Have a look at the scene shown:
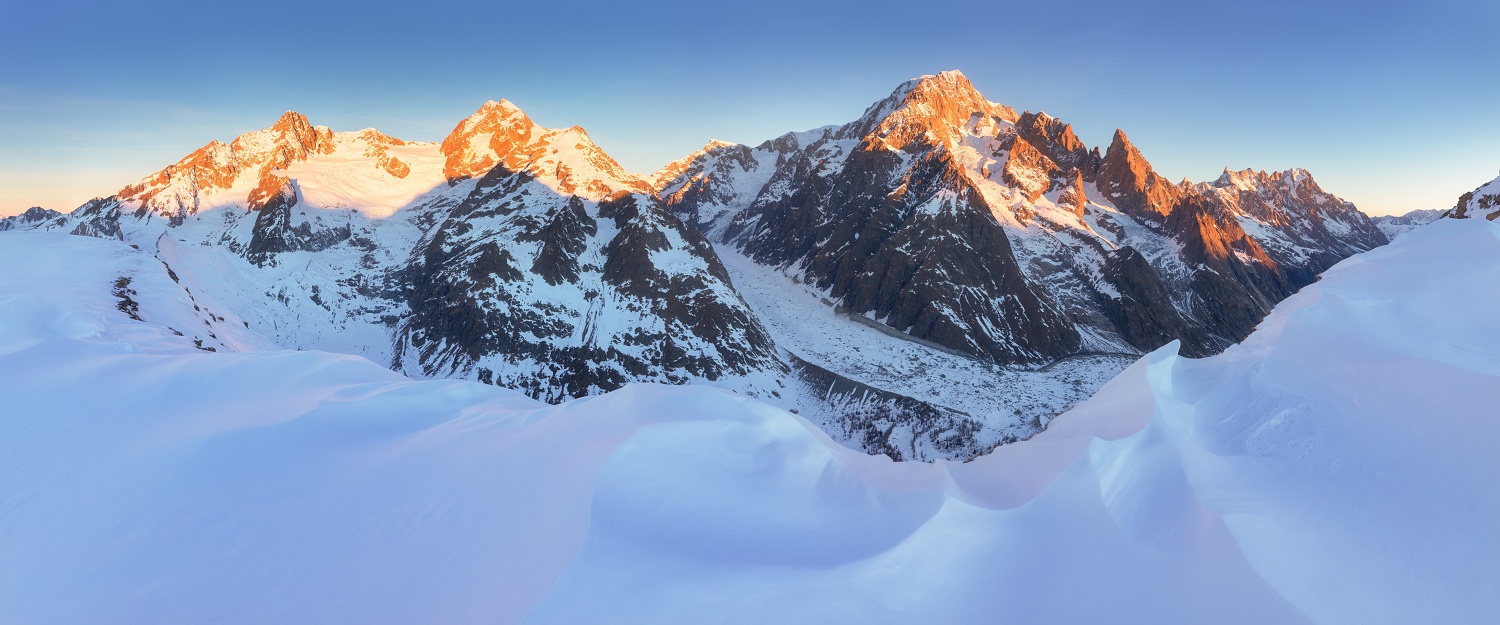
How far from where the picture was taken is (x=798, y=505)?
314 inches

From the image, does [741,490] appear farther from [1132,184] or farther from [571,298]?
[1132,184]

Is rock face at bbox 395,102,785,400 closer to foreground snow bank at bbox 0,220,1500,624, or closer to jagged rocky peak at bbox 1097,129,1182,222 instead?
foreground snow bank at bbox 0,220,1500,624

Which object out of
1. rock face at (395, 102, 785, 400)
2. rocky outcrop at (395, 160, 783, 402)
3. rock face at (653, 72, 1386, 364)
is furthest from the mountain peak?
rock face at (653, 72, 1386, 364)

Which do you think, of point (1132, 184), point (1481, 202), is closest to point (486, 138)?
point (1481, 202)

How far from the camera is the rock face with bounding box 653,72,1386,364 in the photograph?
99.4 metres

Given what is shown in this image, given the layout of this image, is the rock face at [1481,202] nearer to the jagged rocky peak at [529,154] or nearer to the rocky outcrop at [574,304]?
the rocky outcrop at [574,304]

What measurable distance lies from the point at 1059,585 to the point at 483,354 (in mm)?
77843

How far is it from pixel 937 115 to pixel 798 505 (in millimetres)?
194810

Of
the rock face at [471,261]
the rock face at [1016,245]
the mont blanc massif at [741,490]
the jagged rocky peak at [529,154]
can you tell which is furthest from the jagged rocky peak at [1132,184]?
the mont blanc massif at [741,490]

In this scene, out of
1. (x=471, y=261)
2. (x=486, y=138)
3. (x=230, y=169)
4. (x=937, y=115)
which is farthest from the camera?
(x=937, y=115)

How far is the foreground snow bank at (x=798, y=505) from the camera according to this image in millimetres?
6207

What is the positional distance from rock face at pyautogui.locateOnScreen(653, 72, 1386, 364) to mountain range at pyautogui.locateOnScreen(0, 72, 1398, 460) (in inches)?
25.3

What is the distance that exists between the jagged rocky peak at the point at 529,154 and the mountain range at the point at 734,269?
88cm

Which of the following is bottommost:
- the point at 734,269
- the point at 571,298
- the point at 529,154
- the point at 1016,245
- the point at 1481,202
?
the point at 571,298
